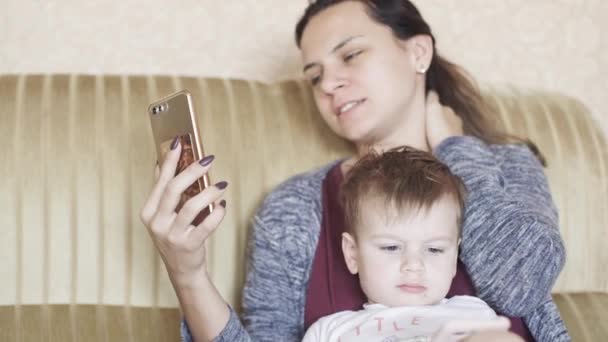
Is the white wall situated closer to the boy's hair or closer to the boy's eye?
the boy's eye

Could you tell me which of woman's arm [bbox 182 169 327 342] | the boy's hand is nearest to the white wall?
woman's arm [bbox 182 169 327 342]

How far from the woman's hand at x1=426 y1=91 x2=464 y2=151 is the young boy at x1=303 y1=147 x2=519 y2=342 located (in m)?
0.28

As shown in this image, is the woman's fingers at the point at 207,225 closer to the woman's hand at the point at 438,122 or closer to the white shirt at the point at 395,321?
the white shirt at the point at 395,321

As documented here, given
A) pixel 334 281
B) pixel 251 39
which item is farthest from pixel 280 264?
pixel 251 39

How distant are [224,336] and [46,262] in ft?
1.85

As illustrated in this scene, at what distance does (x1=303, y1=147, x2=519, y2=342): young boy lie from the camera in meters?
1.29

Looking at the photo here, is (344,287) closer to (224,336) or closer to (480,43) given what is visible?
(224,336)

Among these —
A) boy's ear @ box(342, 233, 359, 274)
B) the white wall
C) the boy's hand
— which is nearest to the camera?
the boy's hand

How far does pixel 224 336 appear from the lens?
1.31m

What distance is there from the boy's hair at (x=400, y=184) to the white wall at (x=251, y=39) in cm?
82

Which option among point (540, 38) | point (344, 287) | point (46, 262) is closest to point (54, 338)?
point (46, 262)

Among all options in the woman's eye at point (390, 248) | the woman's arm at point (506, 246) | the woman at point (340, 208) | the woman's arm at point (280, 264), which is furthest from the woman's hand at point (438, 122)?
the woman's eye at point (390, 248)

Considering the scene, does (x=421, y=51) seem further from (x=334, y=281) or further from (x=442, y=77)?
(x=334, y=281)

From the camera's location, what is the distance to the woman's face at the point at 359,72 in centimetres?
159
